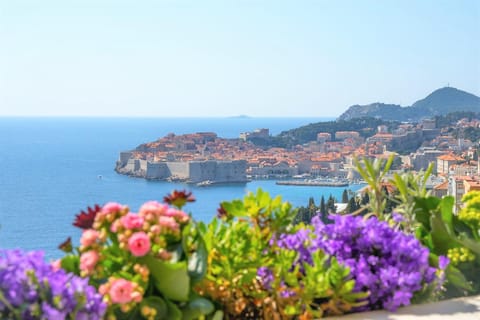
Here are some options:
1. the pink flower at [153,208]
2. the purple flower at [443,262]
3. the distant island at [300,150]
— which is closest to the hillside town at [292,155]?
the distant island at [300,150]

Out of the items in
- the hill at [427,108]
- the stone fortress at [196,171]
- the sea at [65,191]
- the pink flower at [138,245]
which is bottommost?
the sea at [65,191]

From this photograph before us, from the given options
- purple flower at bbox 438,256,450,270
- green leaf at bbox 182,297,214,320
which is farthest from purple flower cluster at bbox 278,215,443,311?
green leaf at bbox 182,297,214,320

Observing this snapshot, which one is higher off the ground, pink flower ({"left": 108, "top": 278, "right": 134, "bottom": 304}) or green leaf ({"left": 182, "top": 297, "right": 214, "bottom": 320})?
pink flower ({"left": 108, "top": 278, "right": 134, "bottom": 304})

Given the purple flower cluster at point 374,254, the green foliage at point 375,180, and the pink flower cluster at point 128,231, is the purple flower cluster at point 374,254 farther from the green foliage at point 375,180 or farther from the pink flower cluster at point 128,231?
the pink flower cluster at point 128,231

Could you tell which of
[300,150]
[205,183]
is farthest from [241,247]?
[300,150]

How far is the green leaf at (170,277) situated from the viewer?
29.7 inches

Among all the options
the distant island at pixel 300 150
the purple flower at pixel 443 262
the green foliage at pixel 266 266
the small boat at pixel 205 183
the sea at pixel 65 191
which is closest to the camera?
the green foliage at pixel 266 266

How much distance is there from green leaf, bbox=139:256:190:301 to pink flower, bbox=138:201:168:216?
0.18ft

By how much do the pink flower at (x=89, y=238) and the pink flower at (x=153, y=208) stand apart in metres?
0.06

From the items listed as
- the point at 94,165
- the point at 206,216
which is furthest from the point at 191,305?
the point at 94,165

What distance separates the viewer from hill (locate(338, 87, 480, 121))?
242ft

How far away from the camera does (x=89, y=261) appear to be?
2.47 feet

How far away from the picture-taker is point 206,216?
27750 mm

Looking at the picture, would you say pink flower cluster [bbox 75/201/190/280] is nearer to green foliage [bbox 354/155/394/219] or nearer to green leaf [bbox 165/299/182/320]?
green leaf [bbox 165/299/182/320]
